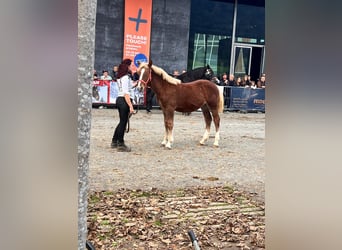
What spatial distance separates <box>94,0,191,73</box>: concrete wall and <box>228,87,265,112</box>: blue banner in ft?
11.2

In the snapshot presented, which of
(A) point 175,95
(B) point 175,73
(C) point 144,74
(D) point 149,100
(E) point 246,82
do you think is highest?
(C) point 144,74

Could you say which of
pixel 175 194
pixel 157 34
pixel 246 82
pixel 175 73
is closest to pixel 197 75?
pixel 175 73

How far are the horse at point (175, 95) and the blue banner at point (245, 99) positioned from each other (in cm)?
884

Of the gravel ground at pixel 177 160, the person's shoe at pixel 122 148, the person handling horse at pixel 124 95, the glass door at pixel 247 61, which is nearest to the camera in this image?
the gravel ground at pixel 177 160

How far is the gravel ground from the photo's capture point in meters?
6.55

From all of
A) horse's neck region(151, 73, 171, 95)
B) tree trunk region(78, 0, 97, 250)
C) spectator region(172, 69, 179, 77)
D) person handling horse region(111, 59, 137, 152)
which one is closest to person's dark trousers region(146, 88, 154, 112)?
spectator region(172, 69, 179, 77)

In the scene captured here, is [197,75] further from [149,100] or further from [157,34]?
[157,34]

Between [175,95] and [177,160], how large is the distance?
83.6 inches

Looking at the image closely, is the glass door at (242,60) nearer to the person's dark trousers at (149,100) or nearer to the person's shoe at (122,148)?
the person's dark trousers at (149,100)

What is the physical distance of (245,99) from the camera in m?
19.5

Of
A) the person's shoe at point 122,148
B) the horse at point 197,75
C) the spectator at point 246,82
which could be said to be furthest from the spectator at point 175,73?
the person's shoe at point 122,148

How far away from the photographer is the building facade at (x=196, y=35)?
63.9ft
